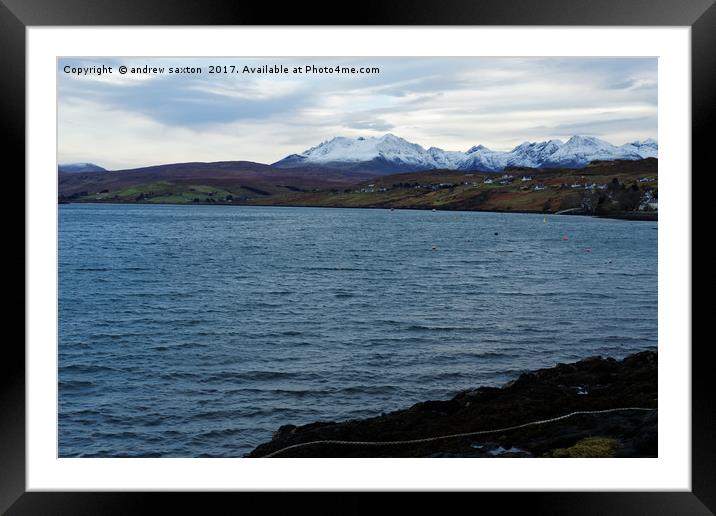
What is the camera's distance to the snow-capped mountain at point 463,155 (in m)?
66.3

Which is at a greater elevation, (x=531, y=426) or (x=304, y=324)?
(x=531, y=426)

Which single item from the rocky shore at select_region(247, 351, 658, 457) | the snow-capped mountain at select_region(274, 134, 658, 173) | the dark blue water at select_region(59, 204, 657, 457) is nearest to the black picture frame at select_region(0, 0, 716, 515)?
the rocky shore at select_region(247, 351, 658, 457)

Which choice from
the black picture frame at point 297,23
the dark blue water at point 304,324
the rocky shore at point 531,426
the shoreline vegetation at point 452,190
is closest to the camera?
the black picture frame at point 297,23

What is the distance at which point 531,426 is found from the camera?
Result: 7.56 meters

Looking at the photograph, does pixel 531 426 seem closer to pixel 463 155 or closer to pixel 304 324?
pixel 304 324

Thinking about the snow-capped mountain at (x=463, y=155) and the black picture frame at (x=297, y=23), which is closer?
the black picture frame at (x=297, y=23)

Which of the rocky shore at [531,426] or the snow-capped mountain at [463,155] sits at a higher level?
the snow-capped mountain at [463,155]

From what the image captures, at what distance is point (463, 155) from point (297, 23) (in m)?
83.1

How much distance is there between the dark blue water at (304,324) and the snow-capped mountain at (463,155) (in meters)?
20.5

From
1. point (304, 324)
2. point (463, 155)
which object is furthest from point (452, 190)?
point (304, 324)

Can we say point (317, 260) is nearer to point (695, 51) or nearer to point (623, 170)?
point (695, 51)

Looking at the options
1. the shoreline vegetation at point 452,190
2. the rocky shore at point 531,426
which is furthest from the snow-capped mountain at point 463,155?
the rocky shore at point 531,426

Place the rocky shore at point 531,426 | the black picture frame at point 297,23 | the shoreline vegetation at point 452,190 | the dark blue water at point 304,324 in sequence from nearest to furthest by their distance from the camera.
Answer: the black picture frame at point 297,23, the rocky shore at point 531,426, the dark blue water at point 304,324, the shoreline vegetation at point 452,190

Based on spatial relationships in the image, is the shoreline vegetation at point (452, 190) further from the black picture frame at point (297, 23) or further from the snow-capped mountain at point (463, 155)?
the black picture frame at point (297, 23)
